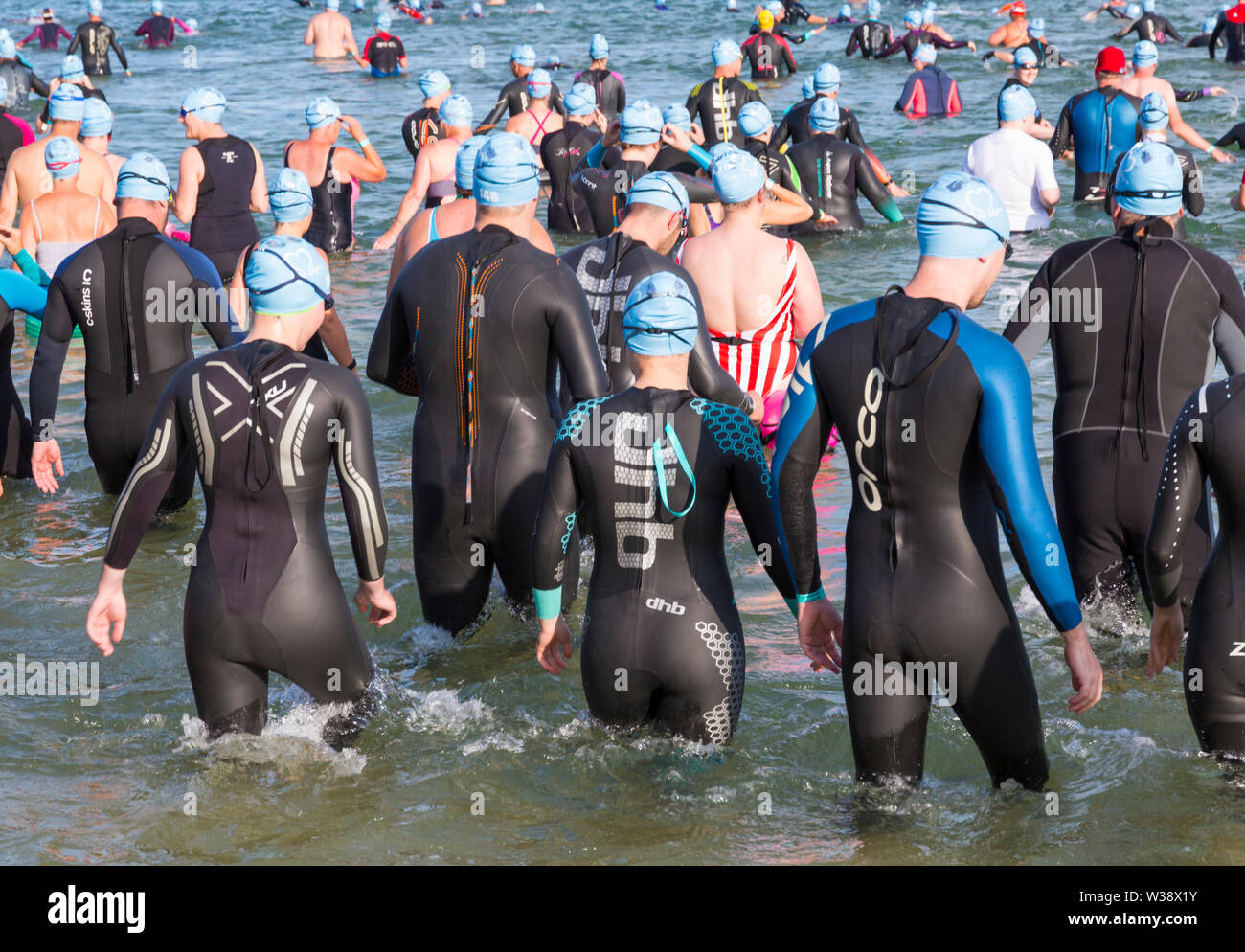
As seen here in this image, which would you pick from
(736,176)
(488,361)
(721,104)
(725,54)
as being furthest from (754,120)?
(488,361)

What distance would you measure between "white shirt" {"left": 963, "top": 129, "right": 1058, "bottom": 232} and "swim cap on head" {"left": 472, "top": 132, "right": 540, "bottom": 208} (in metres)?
6.53

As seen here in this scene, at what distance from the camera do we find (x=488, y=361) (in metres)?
5.19

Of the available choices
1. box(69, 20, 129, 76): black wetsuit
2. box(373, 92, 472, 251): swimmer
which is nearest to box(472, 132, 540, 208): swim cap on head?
box(373, 92, 472, 251): swimmer

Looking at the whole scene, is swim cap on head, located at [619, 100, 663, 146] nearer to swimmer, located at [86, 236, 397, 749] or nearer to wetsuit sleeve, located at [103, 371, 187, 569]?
swimmer, located at [86, 236, 397, 749]

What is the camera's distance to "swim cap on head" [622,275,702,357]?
4246 mm

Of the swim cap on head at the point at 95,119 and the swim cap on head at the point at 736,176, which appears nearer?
the swim cap on head at the point at 736,176

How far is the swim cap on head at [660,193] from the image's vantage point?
5.98 metres

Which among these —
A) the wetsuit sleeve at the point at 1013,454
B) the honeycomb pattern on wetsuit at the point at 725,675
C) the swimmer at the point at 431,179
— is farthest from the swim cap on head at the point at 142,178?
the wetsuit sleeve at the point at 1013,454

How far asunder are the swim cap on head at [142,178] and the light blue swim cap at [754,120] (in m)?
5.31

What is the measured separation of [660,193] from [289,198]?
1.96 m

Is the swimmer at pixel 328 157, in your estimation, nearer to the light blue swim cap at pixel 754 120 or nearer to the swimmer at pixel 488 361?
the light blue swim cap at pixel 754 120

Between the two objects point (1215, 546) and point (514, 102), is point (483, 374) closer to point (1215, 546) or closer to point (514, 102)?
point (1215, 546)

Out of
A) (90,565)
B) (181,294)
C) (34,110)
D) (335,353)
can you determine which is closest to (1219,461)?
(335,353)

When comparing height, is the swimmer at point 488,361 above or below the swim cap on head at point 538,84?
below
